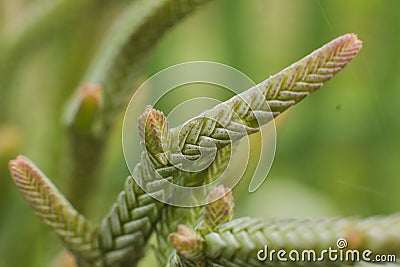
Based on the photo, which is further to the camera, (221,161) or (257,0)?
(257,0)

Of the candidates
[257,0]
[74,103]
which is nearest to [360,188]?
[257,0]

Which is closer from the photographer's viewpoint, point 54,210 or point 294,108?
point 54,210

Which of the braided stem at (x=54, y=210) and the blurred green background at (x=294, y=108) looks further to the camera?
the blurred green background at (x=294, y=108)

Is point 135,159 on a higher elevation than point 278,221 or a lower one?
higher

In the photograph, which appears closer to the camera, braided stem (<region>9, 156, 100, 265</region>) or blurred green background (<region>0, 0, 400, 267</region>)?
braided stem (<region>9, 156, 100, 265</region>)

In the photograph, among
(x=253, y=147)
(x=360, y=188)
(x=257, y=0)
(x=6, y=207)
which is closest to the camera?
(x=253, y=147)

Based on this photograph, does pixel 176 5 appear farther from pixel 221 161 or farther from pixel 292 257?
pixel 292 257

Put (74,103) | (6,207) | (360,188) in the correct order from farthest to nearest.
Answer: (360,188), (6,207), (74,103)

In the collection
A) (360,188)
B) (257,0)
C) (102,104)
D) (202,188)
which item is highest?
(257,0)
